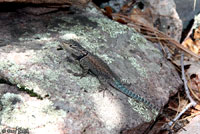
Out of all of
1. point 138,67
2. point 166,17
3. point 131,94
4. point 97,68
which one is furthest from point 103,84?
point 166,17

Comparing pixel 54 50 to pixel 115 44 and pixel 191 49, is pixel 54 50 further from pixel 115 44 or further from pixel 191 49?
pixel 191 49

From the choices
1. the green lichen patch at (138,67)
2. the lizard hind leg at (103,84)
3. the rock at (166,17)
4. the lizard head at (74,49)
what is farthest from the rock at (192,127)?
the rock at (166,17)

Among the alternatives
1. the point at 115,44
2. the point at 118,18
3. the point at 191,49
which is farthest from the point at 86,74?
the point at 191,49

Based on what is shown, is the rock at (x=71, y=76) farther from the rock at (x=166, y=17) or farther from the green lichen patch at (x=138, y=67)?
the rock at (x=166, y=17)

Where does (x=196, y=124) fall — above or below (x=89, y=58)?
below

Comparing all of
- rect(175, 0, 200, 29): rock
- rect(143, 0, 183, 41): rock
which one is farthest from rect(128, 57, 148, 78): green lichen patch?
rect(175, 0, 200, 29): rock

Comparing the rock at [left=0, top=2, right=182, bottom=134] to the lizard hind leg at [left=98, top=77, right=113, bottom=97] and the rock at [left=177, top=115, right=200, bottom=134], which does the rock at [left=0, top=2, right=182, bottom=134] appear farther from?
the rock at [left=177, top=115, right=200, bottom=134]

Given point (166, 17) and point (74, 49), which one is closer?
point (74, 49)

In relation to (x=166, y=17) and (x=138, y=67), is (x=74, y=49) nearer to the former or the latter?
(x=138, y=67)
